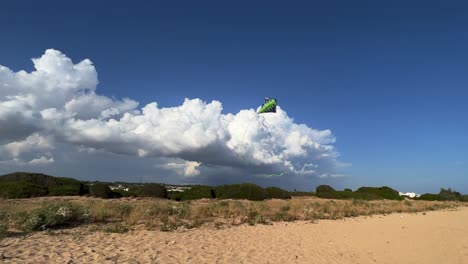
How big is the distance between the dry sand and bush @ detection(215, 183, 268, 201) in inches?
820

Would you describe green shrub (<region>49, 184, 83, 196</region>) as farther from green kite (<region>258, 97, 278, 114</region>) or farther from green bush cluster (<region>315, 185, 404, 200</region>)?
green bush cluster (<region>315, 185, 404, 200</region>)

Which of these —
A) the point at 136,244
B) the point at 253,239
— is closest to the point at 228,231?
the point at 253,239

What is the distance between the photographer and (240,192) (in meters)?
39.0

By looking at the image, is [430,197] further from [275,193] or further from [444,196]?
[275,193]

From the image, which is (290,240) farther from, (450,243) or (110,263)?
(110,263)

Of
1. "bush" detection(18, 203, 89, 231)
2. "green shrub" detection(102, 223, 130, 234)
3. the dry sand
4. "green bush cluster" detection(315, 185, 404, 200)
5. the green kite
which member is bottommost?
the dry sand

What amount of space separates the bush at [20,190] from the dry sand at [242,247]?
23.0 meters

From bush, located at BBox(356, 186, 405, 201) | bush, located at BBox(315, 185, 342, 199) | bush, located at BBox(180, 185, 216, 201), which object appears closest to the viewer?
bush, located at BBox(180, 185, 216, 201)

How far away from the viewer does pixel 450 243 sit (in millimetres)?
15250

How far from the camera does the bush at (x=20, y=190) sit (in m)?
32.7

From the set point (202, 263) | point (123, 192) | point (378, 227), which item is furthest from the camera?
point (123, 192)

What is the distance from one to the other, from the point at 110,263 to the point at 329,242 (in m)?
8.61

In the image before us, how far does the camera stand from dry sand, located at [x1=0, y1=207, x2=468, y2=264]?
31.7ft

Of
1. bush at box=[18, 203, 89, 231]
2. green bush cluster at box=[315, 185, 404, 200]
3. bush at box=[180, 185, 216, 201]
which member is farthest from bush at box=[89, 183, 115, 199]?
green bush cluster at box=[315, 185, 404, 200]
